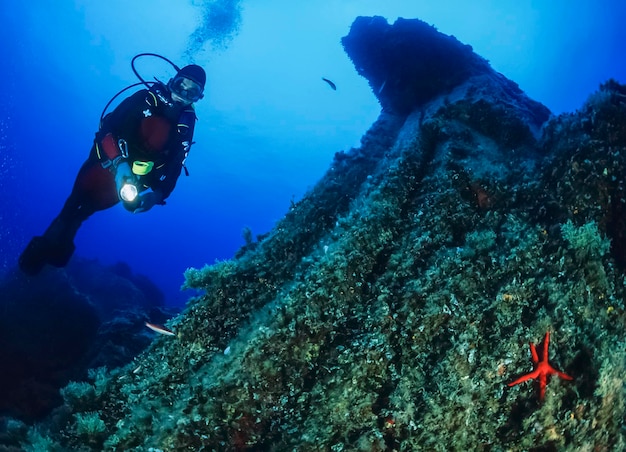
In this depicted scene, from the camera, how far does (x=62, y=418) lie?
4473 mm

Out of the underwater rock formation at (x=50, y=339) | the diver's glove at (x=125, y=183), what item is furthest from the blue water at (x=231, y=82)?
the diver's glove at (x=125, y=183)

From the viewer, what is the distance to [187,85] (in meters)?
6.38

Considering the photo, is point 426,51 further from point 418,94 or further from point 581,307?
point 581,307

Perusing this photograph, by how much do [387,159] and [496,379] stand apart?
13.6 ft

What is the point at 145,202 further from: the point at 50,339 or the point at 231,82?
the point at 231,82

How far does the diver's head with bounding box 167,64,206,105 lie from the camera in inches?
250

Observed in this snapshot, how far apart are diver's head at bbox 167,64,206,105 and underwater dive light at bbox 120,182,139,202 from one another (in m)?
2.12

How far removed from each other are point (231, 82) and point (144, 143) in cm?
6931

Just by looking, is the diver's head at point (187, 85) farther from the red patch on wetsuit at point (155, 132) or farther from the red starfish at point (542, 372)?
the red starfish at point (542, 372)

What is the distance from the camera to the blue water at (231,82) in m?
46.0

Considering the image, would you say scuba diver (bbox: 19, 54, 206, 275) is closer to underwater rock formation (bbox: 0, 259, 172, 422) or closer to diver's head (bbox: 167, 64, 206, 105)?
diver's head (bbox: 167, 64, 206, 105)

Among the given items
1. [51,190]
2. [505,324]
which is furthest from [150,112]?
[51,190]

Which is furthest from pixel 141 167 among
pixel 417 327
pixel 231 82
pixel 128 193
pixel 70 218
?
pixel 231 82

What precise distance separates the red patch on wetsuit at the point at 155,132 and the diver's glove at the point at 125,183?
76 cm
